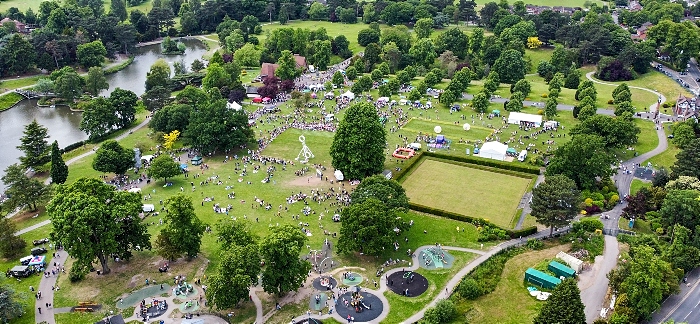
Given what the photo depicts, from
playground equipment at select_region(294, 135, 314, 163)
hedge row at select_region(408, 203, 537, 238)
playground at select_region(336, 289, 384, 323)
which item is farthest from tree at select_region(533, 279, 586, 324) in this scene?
playground equipment at select_region(294, 135, 314, 163)

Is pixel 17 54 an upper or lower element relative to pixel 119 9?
lower

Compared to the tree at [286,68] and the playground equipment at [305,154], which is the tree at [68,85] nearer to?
the tree at [286,68]

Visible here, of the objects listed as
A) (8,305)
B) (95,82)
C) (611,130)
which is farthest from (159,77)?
(611,130)

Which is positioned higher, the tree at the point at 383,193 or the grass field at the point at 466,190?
the tree at the point at 383,193

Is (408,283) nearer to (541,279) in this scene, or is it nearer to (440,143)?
(541,279)

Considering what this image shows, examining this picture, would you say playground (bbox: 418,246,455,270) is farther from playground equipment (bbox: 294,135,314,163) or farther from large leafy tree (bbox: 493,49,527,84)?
large leafy tree (bbox: 493,49,527,84)

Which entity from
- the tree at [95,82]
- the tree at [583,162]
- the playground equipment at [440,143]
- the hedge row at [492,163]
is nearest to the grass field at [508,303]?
the tree at [583,162]
